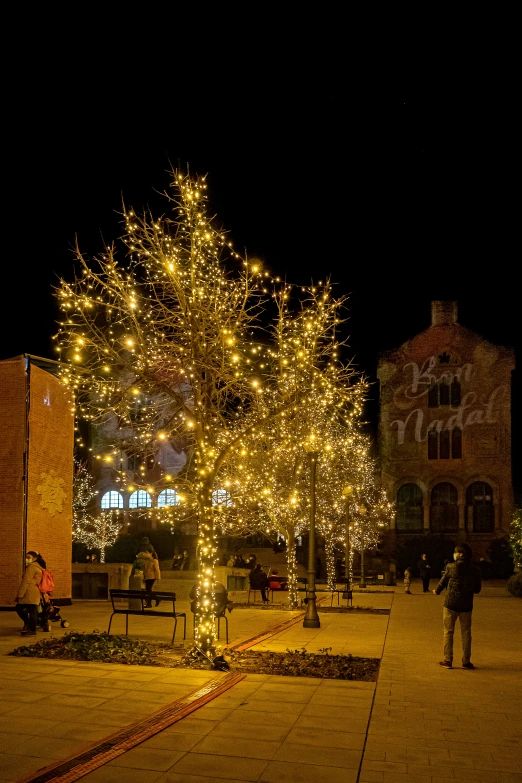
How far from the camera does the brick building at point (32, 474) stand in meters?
19.2

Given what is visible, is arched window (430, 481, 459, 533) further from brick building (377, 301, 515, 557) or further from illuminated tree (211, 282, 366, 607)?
illuminated tree (211, 282, 366, 607)

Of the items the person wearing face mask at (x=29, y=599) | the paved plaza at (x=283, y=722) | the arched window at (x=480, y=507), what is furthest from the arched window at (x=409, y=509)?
the person wearing face mask at (x=29, y=599)

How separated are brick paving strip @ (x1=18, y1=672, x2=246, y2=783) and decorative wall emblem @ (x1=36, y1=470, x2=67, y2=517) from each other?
1244cm

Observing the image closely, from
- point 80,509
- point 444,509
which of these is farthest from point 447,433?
point 80,509

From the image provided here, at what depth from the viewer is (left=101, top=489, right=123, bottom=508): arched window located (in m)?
56.3

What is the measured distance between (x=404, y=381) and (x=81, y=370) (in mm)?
41068

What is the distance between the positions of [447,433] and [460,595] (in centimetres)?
3991

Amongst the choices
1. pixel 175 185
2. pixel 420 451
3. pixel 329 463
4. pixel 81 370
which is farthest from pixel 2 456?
pixel 420 451

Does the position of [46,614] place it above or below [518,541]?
below

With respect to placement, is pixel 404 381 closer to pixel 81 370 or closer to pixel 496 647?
pixel 496 647

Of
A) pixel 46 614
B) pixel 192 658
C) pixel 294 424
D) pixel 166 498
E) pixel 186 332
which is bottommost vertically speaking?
pixel 192 658

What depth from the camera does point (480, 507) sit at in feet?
158

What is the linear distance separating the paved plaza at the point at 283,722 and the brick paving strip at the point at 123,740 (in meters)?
0.09

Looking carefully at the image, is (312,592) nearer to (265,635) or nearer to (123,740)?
(265,635)
